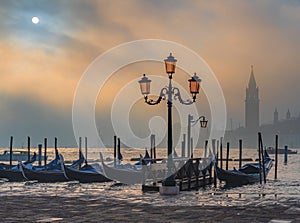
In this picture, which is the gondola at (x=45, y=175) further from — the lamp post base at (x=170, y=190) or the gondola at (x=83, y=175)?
the lamp post base at (x=170, y=190)

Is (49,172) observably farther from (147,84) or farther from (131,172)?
(147,84)

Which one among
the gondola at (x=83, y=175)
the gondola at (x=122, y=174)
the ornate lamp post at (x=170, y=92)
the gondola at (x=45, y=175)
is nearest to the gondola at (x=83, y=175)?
the gondola at (x=83, y=175)

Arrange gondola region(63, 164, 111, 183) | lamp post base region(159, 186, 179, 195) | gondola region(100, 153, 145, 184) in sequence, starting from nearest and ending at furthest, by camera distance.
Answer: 1. lamp post base region(159, 186, 179, 195)
2. gondola region(100, 153, 145, 184)
3. gondola region(63, 164, 111, 183)

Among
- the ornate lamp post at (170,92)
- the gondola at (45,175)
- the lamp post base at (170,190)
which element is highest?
the ornate lamp post at (170,92)

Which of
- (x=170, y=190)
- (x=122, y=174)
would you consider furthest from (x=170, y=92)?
(x=122, y=174)

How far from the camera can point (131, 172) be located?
89.8ft

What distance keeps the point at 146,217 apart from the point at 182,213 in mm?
928

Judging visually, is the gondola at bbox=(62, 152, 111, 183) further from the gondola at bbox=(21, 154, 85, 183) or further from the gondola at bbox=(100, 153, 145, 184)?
the gondola at bbox=(21, 154, 85, 183)

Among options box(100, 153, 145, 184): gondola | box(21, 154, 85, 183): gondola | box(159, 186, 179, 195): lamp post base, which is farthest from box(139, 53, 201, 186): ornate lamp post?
box(21, 154, 85, 183): gondola

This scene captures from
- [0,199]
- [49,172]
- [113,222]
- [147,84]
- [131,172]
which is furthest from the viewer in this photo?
[49,172]

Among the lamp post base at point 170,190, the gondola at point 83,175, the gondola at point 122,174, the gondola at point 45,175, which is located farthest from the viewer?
the gondola at point 45,175

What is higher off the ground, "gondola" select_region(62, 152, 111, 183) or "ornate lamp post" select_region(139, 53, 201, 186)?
"ornate lamp post" select_region(139, 53, 201, 186)

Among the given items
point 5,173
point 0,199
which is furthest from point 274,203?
point 5,173

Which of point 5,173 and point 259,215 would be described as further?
point 5,173
